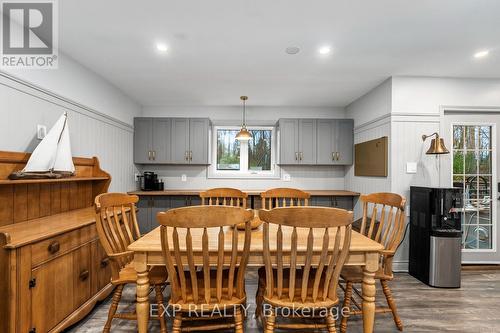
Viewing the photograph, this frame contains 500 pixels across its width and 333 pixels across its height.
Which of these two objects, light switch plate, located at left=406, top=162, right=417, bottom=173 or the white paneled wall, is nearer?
the white paneled wall

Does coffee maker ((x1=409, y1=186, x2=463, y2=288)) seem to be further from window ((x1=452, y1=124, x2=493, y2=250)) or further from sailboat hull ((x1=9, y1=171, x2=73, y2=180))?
sailboat hull ((x1=9, y1=171, x2=73, y2=180))

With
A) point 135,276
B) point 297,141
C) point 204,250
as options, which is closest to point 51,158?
point 135,276

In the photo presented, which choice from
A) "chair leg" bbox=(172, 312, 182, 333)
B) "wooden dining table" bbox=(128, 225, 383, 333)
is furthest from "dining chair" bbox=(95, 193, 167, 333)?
"chair leg" bbox=(172, 312, 182, 333)

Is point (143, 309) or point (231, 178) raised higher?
point (231, 178)

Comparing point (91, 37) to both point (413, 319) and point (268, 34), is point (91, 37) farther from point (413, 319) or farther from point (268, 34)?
point (413, 319)

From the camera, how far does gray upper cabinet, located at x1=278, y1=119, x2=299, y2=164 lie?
14.6 ft

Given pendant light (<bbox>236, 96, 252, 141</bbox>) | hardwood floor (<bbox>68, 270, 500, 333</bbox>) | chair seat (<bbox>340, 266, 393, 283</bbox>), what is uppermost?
pendant light (<bbox>236, 96, 252, 141</bbox>)

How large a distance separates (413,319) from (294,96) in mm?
3204

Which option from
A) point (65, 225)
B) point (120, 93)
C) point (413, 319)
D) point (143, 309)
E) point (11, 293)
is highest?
point (120, 93)

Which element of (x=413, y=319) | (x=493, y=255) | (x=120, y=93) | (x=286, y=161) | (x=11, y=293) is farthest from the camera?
(x=286, y=161)

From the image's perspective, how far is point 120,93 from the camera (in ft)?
12.6

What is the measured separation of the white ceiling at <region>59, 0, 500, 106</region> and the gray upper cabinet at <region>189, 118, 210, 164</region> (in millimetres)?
874

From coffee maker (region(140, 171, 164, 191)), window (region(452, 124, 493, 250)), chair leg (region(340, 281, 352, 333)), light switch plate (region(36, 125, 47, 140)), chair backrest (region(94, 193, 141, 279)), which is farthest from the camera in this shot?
coffee maker (region(140, 171, 164, 191))

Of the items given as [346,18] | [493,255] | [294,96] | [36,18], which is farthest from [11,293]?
[493,255]
